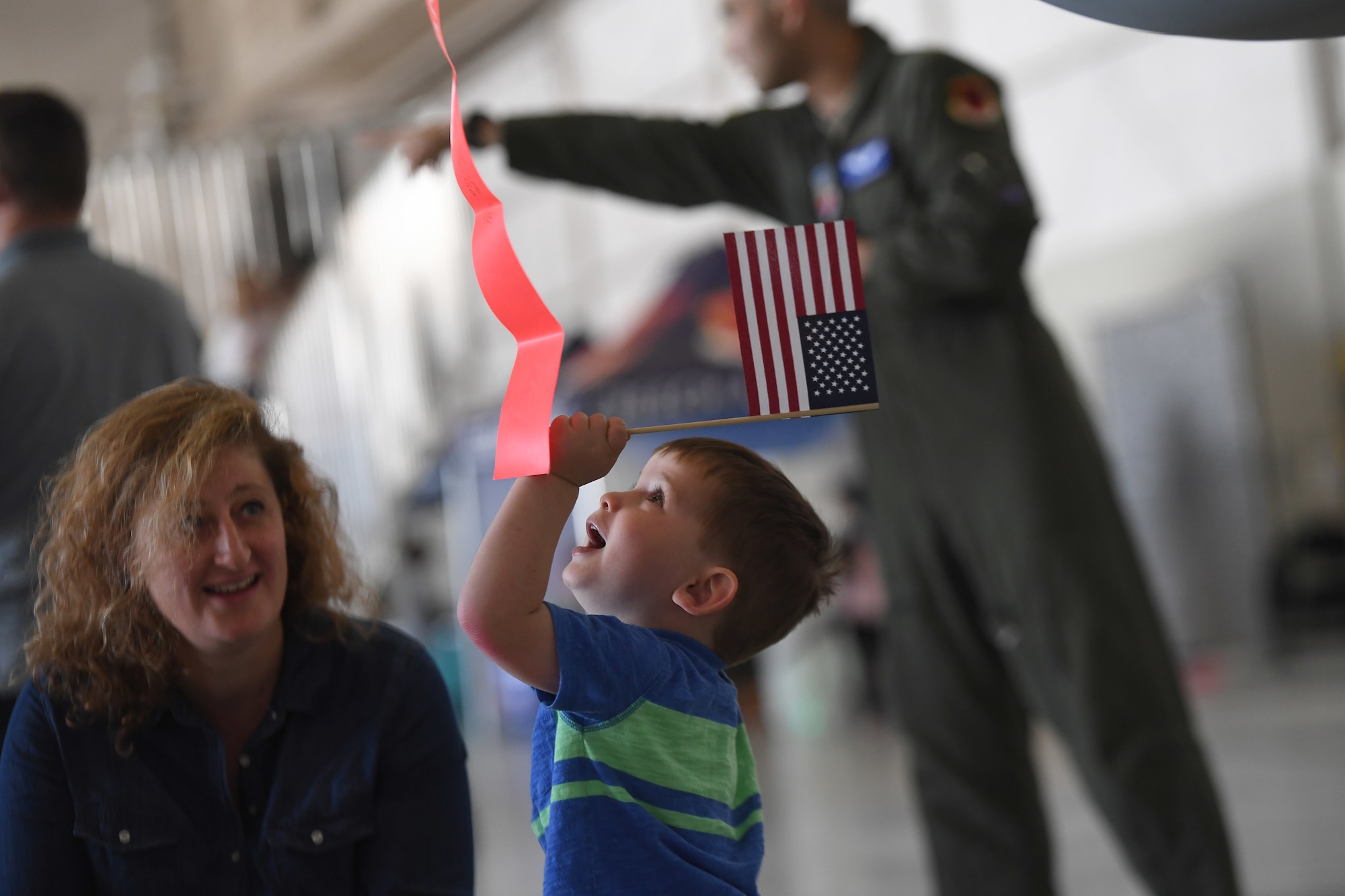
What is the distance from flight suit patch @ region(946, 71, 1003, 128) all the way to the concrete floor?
6.42 ft

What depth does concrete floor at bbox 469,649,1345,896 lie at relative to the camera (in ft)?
11.4

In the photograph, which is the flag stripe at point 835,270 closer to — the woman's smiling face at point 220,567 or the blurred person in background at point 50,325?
the woman's smiling face at point 220,567

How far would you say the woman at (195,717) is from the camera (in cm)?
Answer: 135

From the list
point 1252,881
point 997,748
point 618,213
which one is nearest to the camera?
point 997,748

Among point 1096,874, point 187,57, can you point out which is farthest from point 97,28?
point 1096,874

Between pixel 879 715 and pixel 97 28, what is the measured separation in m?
9.62

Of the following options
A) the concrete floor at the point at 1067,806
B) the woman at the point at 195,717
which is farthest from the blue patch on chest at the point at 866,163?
the concrete floor at the point at 1067,806

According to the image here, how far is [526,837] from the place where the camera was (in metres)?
4.89

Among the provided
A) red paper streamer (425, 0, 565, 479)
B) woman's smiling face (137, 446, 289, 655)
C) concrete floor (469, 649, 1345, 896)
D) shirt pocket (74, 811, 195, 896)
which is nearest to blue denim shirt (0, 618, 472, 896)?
shirt pocket (74, 811, 195, 896)

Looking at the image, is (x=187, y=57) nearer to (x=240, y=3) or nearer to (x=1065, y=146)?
(x=240, y=3)

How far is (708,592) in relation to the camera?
A: 1237 millimetres

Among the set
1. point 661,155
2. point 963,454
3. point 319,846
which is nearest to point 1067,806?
point 963,454

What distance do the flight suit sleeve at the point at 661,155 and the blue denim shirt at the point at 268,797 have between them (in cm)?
101

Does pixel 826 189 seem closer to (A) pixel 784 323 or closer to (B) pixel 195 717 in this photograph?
(A) pixel 784 323
